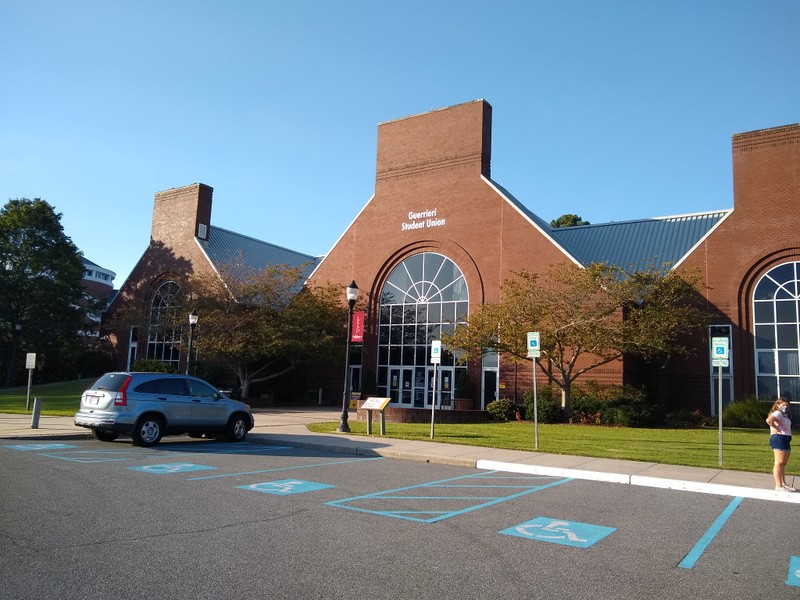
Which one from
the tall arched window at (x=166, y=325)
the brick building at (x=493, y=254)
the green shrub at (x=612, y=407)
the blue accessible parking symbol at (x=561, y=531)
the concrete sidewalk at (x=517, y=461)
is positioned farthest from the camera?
the tall arched window at (x=166, y=325)

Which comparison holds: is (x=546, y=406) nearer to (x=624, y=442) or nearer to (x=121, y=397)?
(x=624, y=442)

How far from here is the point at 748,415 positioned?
83.9 feet

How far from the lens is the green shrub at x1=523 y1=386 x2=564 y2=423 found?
2606 centimetres

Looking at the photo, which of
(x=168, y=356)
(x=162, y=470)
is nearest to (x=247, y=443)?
(x=162, y=470)

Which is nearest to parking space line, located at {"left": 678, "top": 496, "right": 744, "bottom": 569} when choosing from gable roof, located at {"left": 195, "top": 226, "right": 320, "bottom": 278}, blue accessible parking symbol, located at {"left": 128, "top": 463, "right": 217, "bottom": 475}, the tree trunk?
blue accessible parking symbol, located at {"left": 128, "top": 463, "right": 217, "bottom": 475}

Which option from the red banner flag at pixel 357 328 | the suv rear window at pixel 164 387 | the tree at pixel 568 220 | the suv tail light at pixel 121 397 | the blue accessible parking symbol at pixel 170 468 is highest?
the tree at pixel 568 220

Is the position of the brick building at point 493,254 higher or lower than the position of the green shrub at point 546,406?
higher

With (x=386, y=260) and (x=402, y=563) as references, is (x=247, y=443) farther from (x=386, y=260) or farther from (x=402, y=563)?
(x=386, y=260)

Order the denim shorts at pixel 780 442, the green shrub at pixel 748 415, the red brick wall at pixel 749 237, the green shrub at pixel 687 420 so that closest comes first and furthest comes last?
the denim shorts at pixel 780 442 → the green shrub at pixel 748 415 → the green shrub at pixel 687 420 → the red brick wall at pixel 749 237

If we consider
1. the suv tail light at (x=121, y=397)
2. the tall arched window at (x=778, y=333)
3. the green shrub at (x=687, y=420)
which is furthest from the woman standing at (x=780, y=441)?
the tall arched window at (x=778, y=333)

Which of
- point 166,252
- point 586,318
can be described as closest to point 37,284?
point 166,252

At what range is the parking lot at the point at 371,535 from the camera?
5160 mm

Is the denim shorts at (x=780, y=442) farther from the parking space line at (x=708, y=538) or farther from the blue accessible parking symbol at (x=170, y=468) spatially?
the blue accessible parking symbol at (x=170, y=468)

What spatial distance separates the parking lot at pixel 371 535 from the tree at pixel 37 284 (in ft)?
131
